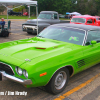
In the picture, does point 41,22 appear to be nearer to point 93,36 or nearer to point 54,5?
point 93,36

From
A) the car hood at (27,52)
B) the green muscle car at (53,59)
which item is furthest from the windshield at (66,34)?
the car hood at (27,52)

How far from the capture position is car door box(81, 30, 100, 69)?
402 centimetres

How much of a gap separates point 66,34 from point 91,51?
0.92 metres

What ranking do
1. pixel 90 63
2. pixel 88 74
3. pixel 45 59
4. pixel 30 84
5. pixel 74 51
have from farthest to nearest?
1. pixel 88 74
2. pixel 90 63
3. pixel 74 51
4. pixel 45 59
5. pixel 30 84

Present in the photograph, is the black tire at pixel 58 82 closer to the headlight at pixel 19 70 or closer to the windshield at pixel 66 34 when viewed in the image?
the headlight at pixel 19 70

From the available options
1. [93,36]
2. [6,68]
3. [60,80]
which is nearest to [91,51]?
[93,36]

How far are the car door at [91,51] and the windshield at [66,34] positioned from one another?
24cm

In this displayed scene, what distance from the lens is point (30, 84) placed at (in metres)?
2.83

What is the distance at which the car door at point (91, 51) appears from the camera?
4023mm

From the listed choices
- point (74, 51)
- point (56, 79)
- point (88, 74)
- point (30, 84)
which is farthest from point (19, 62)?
point (88, 74)

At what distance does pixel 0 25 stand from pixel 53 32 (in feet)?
25.1

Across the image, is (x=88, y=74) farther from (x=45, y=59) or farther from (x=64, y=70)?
(x=45, y=59)

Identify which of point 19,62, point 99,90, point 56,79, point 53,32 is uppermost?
point 53,32

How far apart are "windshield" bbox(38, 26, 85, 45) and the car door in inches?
9.3
